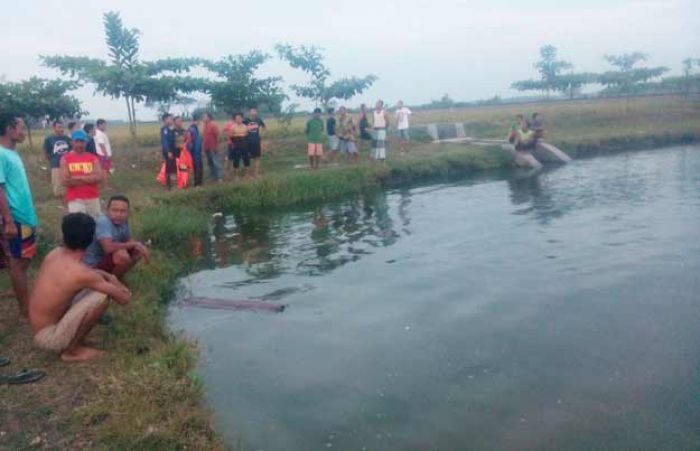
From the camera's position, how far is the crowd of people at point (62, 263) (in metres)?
5.54

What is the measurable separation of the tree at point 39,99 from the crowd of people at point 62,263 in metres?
13.9

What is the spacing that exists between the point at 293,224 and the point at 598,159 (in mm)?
14439

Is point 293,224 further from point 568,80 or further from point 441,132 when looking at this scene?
point 568,80

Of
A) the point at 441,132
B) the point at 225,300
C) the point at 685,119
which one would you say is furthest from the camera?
the point at 685,119

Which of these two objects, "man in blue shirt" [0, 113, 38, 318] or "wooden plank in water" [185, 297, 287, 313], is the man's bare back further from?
"wooden plank in water" [185, 297, 287, 313]

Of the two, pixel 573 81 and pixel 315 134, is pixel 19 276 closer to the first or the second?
pixel 315 134

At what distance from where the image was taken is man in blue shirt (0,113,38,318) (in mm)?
6105

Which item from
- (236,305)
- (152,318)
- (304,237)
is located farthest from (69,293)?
(304,237)

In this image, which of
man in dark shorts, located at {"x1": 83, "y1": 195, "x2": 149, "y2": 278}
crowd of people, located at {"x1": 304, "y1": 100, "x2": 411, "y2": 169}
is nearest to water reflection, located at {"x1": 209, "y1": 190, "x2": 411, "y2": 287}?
man in dark shorts, located at {"x1": 83, "y1": 195, "x2": 149, "y2": 278}

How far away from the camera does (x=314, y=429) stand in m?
5.14

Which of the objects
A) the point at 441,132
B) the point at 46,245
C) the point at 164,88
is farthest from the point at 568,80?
the point at 46,245

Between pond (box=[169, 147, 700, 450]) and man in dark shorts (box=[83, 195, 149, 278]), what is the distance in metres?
1.07

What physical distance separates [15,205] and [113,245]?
1.03 metres

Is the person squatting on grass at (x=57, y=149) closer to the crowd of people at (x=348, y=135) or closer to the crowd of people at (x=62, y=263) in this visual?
the crowd of people at (x=348, y=135)
